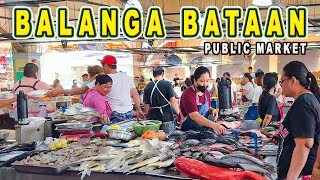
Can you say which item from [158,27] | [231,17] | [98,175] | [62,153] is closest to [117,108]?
[62,153]

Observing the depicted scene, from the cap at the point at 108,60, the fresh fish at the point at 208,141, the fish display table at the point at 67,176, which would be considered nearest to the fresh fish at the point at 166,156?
the fish display table at the point at 67,176

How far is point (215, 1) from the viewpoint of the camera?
44.2 feet

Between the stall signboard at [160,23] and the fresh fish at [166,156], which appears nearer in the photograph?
the fresh fish at [166,156]

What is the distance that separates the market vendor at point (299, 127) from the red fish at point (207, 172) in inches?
16.0

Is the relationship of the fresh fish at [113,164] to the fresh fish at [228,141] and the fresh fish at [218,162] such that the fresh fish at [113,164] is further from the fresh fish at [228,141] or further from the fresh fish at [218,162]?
the fresh fish at [228,141]

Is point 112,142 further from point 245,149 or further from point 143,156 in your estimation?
Answer: point 245,149

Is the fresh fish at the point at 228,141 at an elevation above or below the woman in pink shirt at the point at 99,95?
below

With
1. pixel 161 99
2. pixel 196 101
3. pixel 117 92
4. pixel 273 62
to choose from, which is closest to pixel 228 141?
pixel 196 101

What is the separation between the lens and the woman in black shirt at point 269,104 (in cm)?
501

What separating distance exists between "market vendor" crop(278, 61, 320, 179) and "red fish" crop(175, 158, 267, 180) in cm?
41

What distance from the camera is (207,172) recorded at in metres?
2.57

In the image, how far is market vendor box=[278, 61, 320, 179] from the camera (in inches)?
106

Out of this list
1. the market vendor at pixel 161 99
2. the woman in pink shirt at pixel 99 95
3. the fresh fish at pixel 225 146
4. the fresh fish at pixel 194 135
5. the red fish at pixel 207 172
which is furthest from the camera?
the market vendor at pixel 161 99

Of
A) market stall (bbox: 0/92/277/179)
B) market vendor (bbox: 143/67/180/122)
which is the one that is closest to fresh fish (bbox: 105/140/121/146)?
market stall (bbox: 0/92/277/179)
